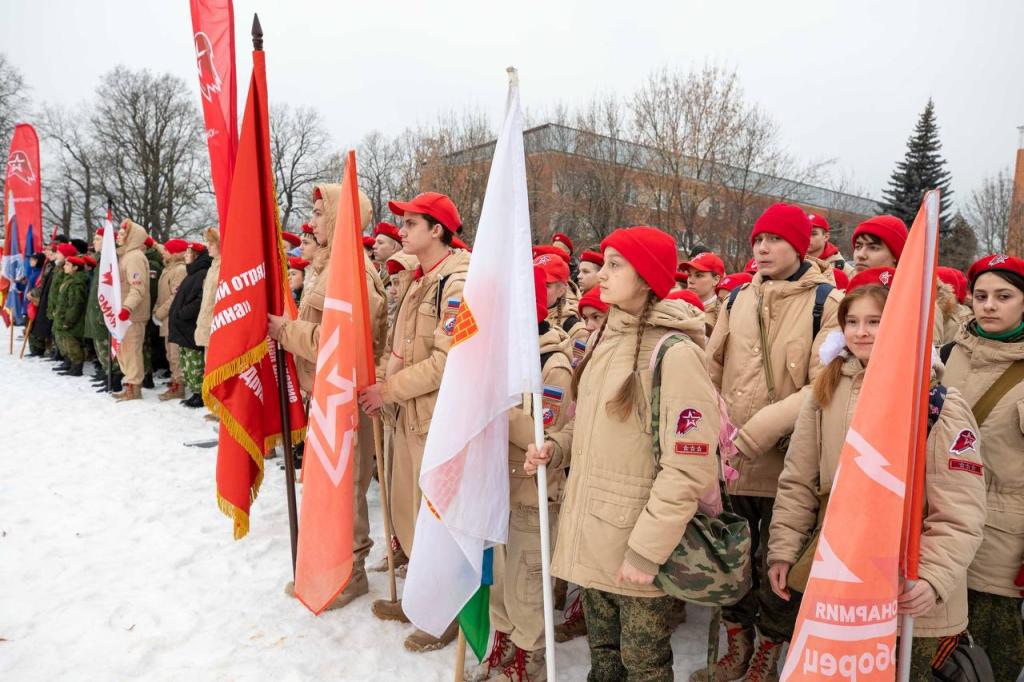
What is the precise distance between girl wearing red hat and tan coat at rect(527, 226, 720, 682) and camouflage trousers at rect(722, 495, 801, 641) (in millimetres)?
781

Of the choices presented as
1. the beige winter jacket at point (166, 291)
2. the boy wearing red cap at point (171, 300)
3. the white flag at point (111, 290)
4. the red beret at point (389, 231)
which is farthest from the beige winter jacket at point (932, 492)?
the beige winter jacket at point (166, 291)

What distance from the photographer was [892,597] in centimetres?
199

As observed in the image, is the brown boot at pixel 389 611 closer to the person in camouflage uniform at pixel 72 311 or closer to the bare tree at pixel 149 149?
the person in camouflage uniform at pixel 72 311

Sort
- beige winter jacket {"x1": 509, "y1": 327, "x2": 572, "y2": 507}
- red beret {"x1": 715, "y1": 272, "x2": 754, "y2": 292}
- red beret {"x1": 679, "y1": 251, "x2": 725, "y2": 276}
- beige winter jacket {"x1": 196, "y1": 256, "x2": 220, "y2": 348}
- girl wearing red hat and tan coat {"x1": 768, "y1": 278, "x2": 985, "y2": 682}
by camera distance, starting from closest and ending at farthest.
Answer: girl wearing red hat and tan coat {"x1": 768, "y1": 278, "x2": 985, "y2": 682} < beige winter jacket {"x1": 509, "y1": 327, "x2": 572, "y2": 507} < red beret {"x1": 715, "y1": 272, "x2": 754, "y2": 292} < red beret {"x1": 679, "y1": 251, "x2": 725, "y2": 276} < beige winter jacket {"x1": 196, "y1": 256, "x2": 220, "y2": 348}

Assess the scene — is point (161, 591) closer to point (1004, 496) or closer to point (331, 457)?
point (331, 457)

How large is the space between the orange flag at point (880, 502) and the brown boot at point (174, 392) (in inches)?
405

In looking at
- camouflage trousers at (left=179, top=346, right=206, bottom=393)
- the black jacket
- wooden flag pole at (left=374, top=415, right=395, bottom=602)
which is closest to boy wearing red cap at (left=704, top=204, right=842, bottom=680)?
wooden flag pole at (left=374, top=415, right=395, bottom=602)

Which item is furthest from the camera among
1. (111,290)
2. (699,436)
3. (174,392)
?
(174,392)

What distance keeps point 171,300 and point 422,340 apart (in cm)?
848

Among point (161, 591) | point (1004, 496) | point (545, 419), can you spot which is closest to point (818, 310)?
point (1004, 496)

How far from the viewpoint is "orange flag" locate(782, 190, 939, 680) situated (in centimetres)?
199

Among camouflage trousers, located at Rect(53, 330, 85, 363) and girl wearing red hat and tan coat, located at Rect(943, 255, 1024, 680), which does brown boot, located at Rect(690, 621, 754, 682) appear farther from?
camouflage trousers, located at Rect(53, 330, 85, 363)

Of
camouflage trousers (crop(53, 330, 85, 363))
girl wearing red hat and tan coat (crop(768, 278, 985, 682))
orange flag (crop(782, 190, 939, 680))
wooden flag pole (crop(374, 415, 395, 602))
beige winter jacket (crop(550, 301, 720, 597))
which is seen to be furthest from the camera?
camouflage trousers (crop(53, 330, 85, 363))

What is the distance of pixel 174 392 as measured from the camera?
33.6ft
